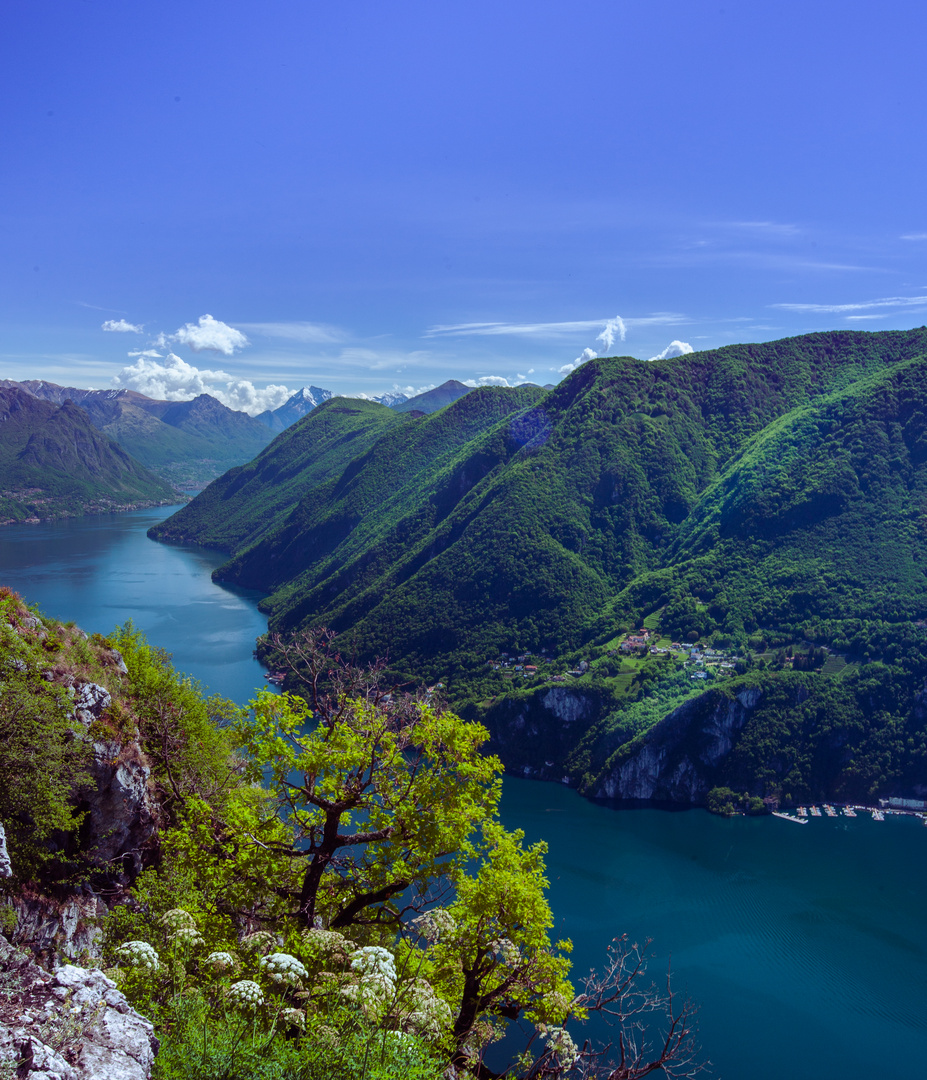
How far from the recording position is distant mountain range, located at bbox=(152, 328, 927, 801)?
7525cm

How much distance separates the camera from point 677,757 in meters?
74.1

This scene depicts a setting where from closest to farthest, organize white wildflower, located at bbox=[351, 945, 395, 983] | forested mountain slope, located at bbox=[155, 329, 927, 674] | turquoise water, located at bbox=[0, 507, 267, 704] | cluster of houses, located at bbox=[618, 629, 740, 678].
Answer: white wildflower, located at bbox=[351, 945, 395, 983] < cluster of houses, located at bbox=[618, 629, 740, 678] < turquoise water, located at bbox=[0, 507, 267, 704] < forested mountain slope, located at bbox=[155, 329, 927, 674]

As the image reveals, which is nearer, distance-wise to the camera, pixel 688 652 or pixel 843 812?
pixel 843 812

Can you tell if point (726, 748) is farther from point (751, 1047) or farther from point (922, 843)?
point (751, 1047)

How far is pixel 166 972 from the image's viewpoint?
8312 millimetres

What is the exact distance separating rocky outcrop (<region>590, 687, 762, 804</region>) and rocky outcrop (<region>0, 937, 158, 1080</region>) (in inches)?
2863

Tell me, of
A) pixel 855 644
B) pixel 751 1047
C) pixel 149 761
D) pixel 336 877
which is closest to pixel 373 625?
pixel 855 644

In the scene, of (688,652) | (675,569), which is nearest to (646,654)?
(688,652)

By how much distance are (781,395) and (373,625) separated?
104 metres

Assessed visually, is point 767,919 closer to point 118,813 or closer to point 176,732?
point 176,732

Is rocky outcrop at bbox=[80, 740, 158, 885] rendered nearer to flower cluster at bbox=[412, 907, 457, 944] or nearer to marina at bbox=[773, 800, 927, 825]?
flower cluster at bbox=[412, 907, 457, 944]

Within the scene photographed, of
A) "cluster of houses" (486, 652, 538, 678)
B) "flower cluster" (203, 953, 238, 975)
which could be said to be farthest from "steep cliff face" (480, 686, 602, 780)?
"flower cluster" (203, 953, 238, 975)

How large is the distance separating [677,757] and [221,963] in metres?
74.6

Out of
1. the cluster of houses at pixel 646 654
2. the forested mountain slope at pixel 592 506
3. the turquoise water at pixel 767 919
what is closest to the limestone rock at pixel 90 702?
the turquoise water at pixel 767 919
